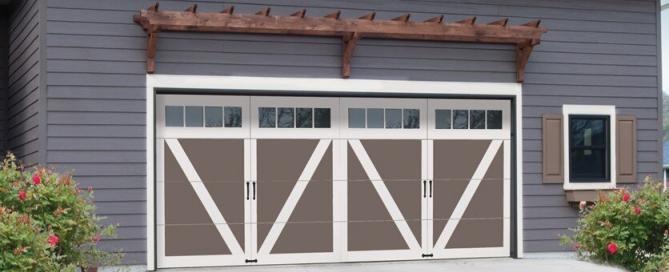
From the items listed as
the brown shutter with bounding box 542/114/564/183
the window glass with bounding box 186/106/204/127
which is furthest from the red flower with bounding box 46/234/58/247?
the brown shutter with bounding box 542/114/564/183

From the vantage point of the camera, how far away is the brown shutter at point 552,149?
38.3 ft

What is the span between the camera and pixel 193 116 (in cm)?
1072

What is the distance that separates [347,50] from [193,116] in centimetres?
190

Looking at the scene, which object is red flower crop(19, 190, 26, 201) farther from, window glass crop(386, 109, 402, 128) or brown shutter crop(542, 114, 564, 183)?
brown shutter crop(542, 114, 564, 183)

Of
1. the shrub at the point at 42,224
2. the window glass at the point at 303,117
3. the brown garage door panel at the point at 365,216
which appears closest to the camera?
the shrub at the point at 42,224

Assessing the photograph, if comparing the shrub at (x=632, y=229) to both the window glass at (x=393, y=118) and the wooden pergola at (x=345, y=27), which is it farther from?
the window glass at (x=393, y=118)

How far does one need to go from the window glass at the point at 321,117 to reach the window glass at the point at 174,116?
1.55 meters

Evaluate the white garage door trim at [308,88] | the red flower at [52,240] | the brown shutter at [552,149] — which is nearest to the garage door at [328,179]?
the white garage door trim at [308,88]

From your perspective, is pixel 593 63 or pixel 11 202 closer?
pixel 11 202

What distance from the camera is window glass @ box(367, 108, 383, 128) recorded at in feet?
37.0

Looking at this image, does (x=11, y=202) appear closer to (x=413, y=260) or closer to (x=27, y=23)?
(x=27, y=23)

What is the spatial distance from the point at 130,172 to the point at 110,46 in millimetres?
1381

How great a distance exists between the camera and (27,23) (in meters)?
11.0

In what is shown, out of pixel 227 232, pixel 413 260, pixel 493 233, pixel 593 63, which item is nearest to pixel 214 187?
pixel 227 232
